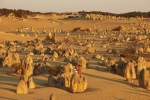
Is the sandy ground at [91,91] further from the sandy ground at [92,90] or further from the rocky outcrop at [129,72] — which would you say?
the rocky outcrop at [129,72]

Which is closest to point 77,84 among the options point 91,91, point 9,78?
point 91,91

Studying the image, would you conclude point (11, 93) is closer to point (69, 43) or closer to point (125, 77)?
point (125, 77)

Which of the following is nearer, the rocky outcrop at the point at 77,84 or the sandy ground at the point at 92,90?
the sandy ground at the point at 92,90

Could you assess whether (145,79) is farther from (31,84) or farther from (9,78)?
(9,78)

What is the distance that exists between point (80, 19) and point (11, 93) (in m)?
45.9

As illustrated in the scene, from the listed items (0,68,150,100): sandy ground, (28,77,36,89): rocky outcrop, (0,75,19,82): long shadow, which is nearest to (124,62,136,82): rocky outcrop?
(0,68,150,100): sandy ground

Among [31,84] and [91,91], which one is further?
[31,84]

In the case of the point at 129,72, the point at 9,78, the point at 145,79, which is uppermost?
the point at 145,79

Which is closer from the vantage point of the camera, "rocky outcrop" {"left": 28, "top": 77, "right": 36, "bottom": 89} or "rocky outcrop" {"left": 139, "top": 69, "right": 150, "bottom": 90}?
"rocky outcrop" {"left": 28, "top": 77, "right": 36, "bottom": 89}

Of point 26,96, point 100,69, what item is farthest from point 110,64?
point 26,96

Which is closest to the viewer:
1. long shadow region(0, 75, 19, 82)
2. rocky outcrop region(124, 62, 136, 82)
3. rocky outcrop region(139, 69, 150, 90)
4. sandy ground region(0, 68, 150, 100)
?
sandy ground region(0, 68, 150, 100)

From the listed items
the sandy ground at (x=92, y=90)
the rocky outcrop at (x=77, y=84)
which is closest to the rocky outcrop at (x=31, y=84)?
the sandy ground at (x=92, y=90)

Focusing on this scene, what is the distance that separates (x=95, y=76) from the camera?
43.6ft

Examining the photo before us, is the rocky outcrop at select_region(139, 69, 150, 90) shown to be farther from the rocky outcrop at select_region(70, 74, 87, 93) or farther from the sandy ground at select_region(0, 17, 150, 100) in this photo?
the rocky outcrop at select_region(70, 74, 87, 93)
